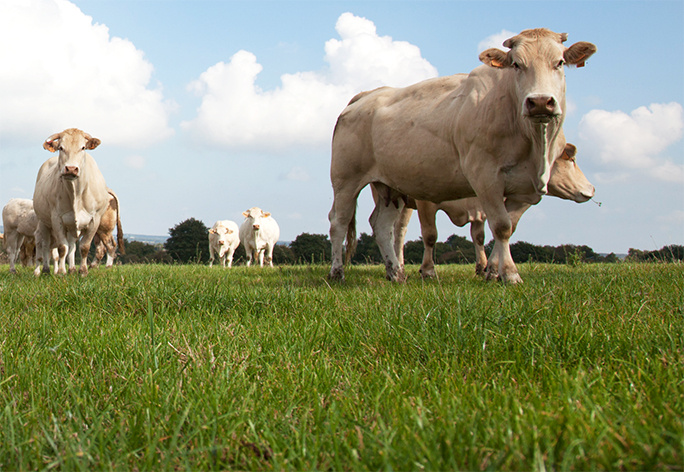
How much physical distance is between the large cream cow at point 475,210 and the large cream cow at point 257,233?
13329mm

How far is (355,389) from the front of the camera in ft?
6.61

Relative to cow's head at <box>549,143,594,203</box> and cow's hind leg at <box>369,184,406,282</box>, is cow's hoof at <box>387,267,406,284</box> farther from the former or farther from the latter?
cow's head at <box>549,143,594,203</box>

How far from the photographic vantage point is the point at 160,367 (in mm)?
2314

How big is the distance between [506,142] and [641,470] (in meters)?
4.91

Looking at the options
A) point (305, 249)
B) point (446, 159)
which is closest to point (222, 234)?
point (305, 249)

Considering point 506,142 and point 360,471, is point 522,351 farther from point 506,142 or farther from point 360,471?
point 506,142

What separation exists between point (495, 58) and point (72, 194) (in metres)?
7.23

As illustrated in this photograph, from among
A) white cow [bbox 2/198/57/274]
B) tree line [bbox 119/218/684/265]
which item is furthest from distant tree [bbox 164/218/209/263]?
white cow [bbox 2/198/57/274]

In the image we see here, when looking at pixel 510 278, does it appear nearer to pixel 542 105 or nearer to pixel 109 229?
pixel 542 105

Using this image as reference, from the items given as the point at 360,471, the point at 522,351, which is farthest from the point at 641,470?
the point at 522,351

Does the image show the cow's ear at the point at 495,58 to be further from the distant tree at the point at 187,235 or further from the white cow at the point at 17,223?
the distant tree at the point at 187,235

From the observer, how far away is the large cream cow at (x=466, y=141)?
543 centimetres

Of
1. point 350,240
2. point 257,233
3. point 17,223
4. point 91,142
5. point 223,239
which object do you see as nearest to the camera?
point 350,240

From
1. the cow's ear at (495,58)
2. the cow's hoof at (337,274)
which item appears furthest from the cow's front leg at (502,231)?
the cow's hoof at (337,274)
